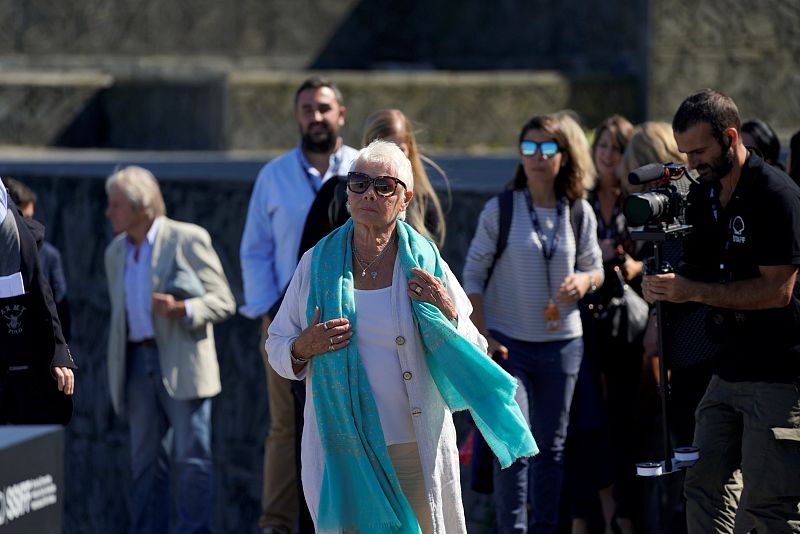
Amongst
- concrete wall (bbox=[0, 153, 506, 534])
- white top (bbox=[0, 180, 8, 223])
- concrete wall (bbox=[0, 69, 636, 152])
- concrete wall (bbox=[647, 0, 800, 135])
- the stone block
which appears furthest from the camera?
the stone block

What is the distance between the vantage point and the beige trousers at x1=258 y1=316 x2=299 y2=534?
7.70 metres

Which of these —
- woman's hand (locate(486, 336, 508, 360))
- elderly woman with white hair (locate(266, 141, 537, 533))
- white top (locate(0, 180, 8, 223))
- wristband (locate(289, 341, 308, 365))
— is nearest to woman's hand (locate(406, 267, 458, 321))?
elderly woman with white hair (locate(266, 141, 537, 533))

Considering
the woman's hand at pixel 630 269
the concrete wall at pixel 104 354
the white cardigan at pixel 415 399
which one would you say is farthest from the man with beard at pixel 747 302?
the concrete wall at pixel 104 354

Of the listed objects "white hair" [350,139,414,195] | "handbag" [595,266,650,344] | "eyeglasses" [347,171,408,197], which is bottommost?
"handbag" [595,266,650,344]

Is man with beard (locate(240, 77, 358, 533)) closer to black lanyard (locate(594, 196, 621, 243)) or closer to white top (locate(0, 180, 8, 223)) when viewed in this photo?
black lanyard (locate(594, 196, 621, 243))

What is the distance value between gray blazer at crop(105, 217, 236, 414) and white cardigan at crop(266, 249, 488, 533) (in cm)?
301

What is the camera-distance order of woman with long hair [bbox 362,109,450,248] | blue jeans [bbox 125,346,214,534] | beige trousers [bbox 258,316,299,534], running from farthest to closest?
1. blue jeans [bbox 125,346,214,534]
2. beige trousers [bbox 258,316,299,534]
3. woman with long hair [bbox 362,109,450,248]

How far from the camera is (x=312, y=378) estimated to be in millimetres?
4945

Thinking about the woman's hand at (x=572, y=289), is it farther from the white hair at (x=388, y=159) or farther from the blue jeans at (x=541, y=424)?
the white hair at (x=388, y=159)

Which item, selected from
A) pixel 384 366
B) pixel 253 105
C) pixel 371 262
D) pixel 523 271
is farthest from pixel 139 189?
pixel 253 105

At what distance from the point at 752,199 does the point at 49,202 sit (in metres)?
5.93

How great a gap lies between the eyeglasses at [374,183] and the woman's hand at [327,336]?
0.46m

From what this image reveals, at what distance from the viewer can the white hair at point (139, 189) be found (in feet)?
26.2

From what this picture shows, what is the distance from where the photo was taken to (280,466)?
7801 millimetres
